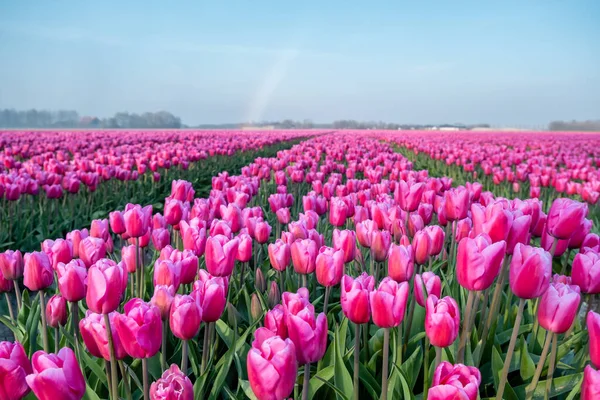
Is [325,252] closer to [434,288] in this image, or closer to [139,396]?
[434,288]

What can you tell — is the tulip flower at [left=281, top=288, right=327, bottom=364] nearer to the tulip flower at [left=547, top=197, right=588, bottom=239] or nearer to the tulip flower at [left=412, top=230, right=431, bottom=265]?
the tulip flower at [left=412, top=230, right=431, bottom=265]

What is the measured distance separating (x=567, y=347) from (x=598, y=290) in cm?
38

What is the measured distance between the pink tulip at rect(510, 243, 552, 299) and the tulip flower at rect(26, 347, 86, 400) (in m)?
1.33

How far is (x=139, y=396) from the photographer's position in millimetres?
1773

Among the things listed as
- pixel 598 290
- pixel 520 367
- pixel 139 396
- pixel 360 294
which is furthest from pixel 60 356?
pixel 598 290

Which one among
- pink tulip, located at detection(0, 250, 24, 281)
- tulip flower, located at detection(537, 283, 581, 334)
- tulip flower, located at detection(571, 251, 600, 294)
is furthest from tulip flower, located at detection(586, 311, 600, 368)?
pink tulip, located at detection(0, 250, 24, 281)

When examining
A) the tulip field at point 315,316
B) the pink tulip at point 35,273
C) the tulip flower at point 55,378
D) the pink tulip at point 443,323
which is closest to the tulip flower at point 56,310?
the tulip field at point 315,316

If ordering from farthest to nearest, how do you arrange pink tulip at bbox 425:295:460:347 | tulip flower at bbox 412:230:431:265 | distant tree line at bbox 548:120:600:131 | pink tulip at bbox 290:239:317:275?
distant tree line at bbox 548:120:600:131
tulip flower at bbox 412:230:431:265
pink tulip at bbox 290:239:317:275
pink tulip at bbox 425:295:460:347

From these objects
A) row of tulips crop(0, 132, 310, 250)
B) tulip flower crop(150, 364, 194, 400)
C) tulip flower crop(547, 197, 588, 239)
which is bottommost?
row of tulips crop(0, 132, 310, 250)

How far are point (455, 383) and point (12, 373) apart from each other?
1.11m

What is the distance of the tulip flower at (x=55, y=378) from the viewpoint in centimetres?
108

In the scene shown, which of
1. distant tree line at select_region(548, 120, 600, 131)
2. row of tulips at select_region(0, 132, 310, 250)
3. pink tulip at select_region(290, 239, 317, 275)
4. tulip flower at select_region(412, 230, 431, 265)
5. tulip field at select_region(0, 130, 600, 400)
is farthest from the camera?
distant tree line at select_region(548, 120, 600, 131)

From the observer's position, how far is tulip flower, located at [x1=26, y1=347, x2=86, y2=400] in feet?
3.56

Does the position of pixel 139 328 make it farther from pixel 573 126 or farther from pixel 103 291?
pixel 573 126
